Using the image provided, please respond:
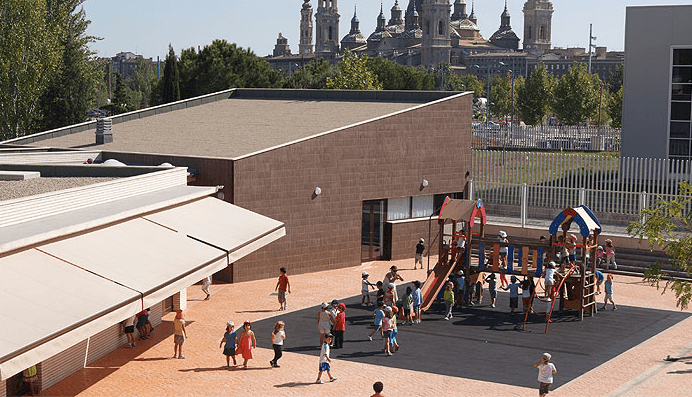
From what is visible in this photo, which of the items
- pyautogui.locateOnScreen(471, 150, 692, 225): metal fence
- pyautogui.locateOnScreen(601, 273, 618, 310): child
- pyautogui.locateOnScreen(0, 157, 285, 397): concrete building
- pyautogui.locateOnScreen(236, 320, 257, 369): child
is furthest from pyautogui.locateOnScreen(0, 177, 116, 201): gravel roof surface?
pyautogui.locateOnScreen(471, 150, 692, 225): metal fence

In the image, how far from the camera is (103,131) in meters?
38.7

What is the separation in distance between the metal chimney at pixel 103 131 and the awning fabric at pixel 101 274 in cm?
1315

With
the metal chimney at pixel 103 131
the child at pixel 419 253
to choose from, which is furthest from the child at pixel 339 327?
the metal chimney at pixel 103 131

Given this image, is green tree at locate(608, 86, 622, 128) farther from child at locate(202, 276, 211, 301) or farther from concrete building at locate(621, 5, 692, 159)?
child at locate(202, 276, 211, 301)

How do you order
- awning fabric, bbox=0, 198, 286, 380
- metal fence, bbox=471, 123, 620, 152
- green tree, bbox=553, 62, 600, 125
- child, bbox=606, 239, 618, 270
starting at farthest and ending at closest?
green tree, bbox=553, 62, 600, 125 < metal fence, bbox=471, 123, 620, 152 < child, bbox=606, 239, 618, 270 < awning fabric, bbox=0, 198, 286, 380

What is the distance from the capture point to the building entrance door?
37156 millimetres

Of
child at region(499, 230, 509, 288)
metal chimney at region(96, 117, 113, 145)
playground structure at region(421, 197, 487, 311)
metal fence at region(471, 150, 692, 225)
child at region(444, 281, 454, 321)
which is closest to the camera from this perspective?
child at region(444, 281, 454, 321)

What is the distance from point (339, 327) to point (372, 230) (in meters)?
13.6

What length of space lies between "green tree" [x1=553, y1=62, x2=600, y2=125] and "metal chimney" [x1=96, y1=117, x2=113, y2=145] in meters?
63.6

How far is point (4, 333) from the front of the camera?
15164mm

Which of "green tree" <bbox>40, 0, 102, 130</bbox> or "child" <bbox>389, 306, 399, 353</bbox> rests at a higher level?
"green tree" <bbox>40, 0, 102, 130</bbox>

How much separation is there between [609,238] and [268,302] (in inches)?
597

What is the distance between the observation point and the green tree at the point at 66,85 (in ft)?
A: 186

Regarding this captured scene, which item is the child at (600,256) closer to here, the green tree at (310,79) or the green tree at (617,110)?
the green tree at (310,79)
